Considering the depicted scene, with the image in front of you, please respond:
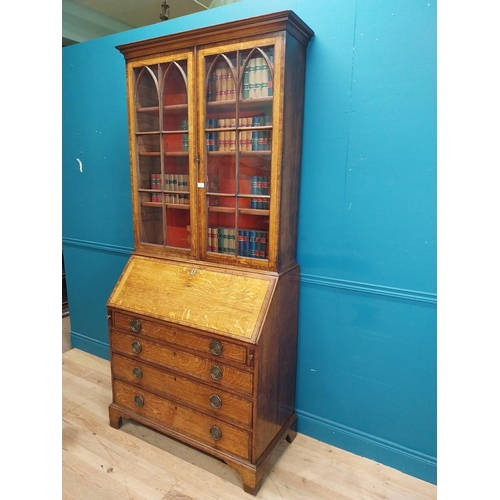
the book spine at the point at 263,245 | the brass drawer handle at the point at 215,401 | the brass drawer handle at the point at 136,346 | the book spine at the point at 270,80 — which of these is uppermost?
the book spine at the point at 270,80

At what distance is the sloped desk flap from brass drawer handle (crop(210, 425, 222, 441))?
0.52m

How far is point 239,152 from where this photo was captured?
1.84 metres

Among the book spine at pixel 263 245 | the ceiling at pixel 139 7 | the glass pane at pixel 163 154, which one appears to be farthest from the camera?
the ceiling at pixel 139 7

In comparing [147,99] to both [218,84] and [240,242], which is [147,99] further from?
[240,242]

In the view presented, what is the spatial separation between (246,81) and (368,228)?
3.10 ft

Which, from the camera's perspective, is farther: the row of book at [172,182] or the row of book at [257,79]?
the row of book at [172,182]

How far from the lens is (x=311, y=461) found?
1.95m

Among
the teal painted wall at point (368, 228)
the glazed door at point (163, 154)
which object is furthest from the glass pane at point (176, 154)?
the teal painted wall at point (368, 228)

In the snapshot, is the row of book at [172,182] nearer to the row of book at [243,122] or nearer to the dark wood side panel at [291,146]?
the row of book at [243,122]

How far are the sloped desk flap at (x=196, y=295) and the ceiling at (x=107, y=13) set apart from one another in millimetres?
2528

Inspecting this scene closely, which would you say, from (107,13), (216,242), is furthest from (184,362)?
(107,13)

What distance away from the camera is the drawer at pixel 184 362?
67.2 inches

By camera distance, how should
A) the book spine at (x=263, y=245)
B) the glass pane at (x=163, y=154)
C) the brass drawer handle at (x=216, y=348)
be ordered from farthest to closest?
the glass pane at (x=163, y=154) → the book spine at (x=263, y=245) → the brass drawer handle at (x=216, y=348)
